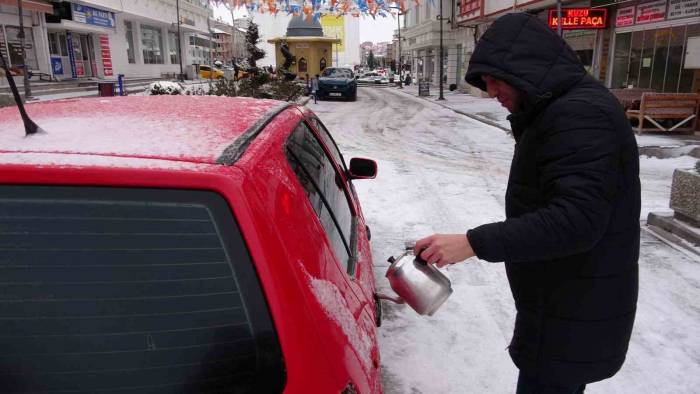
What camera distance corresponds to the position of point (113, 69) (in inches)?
1407

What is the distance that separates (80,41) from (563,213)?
37.3m

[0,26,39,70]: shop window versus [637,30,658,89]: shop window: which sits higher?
[0,26,39,70]: shop window

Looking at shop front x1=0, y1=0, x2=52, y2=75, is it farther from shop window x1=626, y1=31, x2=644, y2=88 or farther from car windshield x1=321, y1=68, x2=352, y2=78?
shop window x1=626, y1=31, x2=644, y2=88

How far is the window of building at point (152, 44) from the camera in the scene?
41938 mm

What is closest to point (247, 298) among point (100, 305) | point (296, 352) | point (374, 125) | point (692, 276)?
point (296, 352)

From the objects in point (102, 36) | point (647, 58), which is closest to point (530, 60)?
point (647, 58)

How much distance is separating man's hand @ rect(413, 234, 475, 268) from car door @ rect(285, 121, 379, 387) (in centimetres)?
29

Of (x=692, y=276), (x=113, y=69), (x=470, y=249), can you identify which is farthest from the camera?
(x=113, y=69)

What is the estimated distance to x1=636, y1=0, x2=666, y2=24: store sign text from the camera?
13.6 m

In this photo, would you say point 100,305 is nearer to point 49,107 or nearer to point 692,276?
point 49,107

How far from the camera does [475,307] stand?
12.4ft

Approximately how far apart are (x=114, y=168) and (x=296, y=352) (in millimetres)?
582

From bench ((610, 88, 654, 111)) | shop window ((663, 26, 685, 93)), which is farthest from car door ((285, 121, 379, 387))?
shop window ((663, 26, 685, 93))

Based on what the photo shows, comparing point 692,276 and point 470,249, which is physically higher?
point 470,249
